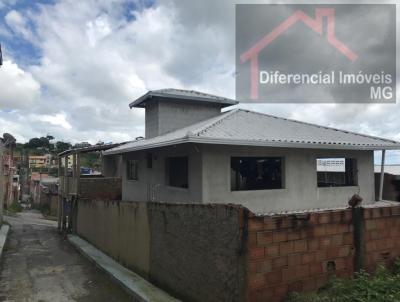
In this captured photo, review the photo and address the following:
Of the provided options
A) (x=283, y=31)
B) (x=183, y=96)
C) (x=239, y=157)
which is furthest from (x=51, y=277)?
(x=283, y=31)

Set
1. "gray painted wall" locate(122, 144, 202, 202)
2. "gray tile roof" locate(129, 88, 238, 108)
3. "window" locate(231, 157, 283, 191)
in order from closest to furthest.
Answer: "gray painted wall" locate(122, 144, 202, 202) → "window" locate(231, 157, 283, 191) → "gray tile roof" locate(129, 88, 238, 108)

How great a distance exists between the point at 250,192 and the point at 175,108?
536 centimetres

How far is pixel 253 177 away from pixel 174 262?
5.49 m

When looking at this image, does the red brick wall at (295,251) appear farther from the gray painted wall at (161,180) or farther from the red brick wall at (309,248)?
the gray painted wall at (161,180)

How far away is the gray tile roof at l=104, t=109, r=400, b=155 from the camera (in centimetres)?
904

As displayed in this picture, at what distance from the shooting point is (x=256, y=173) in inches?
448

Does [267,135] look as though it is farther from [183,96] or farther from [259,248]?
[259,248]

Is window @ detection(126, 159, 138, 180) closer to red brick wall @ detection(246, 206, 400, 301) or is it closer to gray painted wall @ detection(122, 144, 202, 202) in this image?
gray painted wall @ detection(122, 144, 202, 202)

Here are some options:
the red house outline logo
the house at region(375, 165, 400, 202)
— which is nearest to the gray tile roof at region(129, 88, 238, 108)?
the red house outline logo

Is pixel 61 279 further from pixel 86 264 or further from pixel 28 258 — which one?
pixel 28 258

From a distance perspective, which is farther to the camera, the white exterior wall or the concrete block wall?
the concrete block wall

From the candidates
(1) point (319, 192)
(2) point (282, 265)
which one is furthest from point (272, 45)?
(2) point (282, 265)

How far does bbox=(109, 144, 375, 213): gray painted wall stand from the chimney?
140 cm

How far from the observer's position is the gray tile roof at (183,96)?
43.5ft
